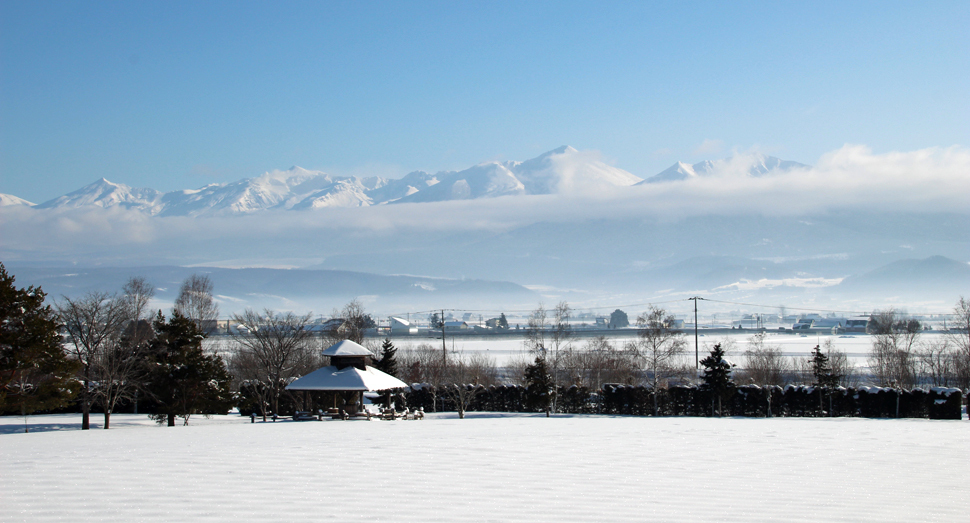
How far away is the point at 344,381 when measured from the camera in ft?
100

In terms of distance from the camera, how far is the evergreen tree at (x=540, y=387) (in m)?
34.4

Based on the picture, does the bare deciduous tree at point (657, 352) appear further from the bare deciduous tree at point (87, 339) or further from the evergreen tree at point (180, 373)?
the bare deciduous tree at point (87, 339)

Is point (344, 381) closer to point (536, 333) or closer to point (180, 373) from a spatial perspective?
point (180, 373)

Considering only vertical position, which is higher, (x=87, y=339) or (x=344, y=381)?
(x=87, y=339)

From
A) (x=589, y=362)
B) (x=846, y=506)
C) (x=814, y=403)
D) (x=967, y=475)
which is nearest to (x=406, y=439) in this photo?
(x=846, y=506)

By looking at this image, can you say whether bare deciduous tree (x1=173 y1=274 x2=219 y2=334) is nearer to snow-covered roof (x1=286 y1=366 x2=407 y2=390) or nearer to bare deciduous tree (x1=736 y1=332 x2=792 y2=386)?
snow-covered roof (x1=286 y1=366 x2=407 y2=390)

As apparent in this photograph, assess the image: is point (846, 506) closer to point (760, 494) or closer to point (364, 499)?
point (760, 494)

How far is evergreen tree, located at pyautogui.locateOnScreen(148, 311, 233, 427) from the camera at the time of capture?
2934 cm

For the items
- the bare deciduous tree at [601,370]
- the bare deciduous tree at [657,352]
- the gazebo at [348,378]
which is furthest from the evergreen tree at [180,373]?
the bare deciduous tree at [601,370]

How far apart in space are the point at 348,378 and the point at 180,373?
6.88 metres

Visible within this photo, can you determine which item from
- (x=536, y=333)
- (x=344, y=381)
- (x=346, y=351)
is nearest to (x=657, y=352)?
(x=346, y=351)

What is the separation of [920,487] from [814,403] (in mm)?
23216

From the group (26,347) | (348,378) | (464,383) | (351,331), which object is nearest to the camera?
(26,347)

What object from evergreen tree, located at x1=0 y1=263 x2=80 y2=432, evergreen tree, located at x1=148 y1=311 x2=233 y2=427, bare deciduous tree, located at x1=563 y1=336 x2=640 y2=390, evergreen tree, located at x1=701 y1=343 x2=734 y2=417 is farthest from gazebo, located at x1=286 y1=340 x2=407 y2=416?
bare deciduous tree, located at x1=563 y1=336 x2=640 y2=390
